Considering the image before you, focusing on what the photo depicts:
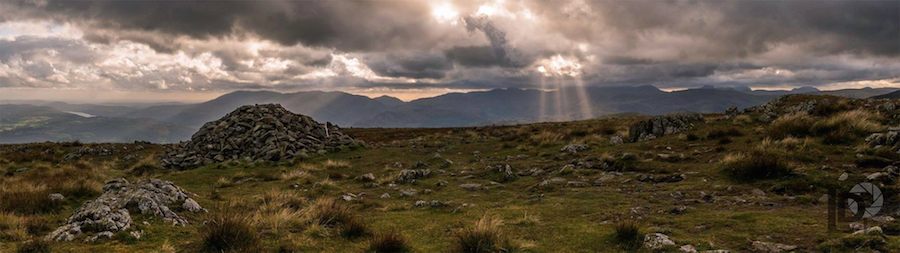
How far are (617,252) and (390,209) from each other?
766 cm

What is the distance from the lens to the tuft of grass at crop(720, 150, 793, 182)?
13.0 metres

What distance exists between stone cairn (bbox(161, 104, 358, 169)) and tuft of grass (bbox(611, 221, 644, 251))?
85.4 feet

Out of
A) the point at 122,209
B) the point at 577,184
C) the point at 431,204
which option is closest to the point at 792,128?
the point at 577,184

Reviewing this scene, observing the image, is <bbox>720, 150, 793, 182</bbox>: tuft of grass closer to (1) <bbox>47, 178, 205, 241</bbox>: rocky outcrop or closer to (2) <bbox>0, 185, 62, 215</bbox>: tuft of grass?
(1) <bbox>47, 178, 205, 241</bbox>: rocky outcrop

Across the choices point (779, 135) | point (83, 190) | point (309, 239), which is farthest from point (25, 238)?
point (779, 135)

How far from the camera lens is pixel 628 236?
8703 mm

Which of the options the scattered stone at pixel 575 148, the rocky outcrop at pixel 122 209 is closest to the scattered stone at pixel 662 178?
the scattered stone at pixel 575 148

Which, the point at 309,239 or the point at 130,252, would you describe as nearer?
the point at 130,252

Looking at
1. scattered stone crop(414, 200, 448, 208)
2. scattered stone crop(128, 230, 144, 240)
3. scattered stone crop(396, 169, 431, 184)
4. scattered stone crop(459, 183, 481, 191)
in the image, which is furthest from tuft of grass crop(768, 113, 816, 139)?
scattered stone crop(128, 230, 144, 240)

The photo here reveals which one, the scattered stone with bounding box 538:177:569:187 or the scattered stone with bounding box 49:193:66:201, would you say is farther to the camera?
the scattered stone with bounding box 538:177:569:187

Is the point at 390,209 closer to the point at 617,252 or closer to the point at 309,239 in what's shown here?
the point at 309,239

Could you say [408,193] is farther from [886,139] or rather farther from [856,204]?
[886,139]

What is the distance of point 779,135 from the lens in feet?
62.3

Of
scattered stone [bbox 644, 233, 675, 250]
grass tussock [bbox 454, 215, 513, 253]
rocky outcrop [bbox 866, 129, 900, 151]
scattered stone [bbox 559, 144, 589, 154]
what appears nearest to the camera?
scattered stone [bbox 644, 233, 675, 250]
